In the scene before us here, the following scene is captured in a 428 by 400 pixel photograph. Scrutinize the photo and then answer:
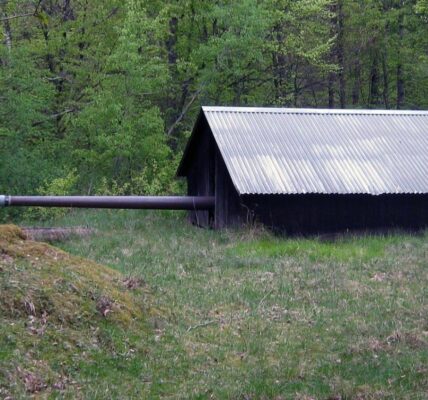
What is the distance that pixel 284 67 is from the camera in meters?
35.0

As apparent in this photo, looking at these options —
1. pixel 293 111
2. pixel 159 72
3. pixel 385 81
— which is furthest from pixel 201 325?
pixel 385 81

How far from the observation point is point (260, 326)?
9.48 m

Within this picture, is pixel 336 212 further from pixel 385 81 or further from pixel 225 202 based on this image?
Answer: pixel 385 81

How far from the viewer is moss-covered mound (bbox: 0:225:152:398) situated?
6.77 metres

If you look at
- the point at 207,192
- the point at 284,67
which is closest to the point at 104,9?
the point at 284,67

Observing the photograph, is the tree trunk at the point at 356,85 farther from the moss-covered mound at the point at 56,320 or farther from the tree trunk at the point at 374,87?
the moss-covered mound at the point at 56,320

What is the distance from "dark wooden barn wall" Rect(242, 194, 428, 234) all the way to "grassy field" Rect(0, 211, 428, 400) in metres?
1.76

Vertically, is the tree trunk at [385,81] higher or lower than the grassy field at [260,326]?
lower

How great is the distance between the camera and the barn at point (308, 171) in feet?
58.9

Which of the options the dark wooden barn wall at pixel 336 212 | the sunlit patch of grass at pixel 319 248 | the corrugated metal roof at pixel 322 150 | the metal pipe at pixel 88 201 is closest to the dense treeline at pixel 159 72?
the metal pipe at pixel 88 201

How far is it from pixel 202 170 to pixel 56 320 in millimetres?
13573

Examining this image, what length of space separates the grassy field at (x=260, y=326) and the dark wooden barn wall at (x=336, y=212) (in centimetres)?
176

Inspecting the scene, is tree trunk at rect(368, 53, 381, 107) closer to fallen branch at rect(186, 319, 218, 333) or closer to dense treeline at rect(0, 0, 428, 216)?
dense treeline at rect(0, 0, 428, 216)

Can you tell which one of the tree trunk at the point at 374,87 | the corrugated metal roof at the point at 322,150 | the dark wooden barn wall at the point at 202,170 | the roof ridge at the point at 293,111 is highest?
the roof ridge at the point at 293,111
